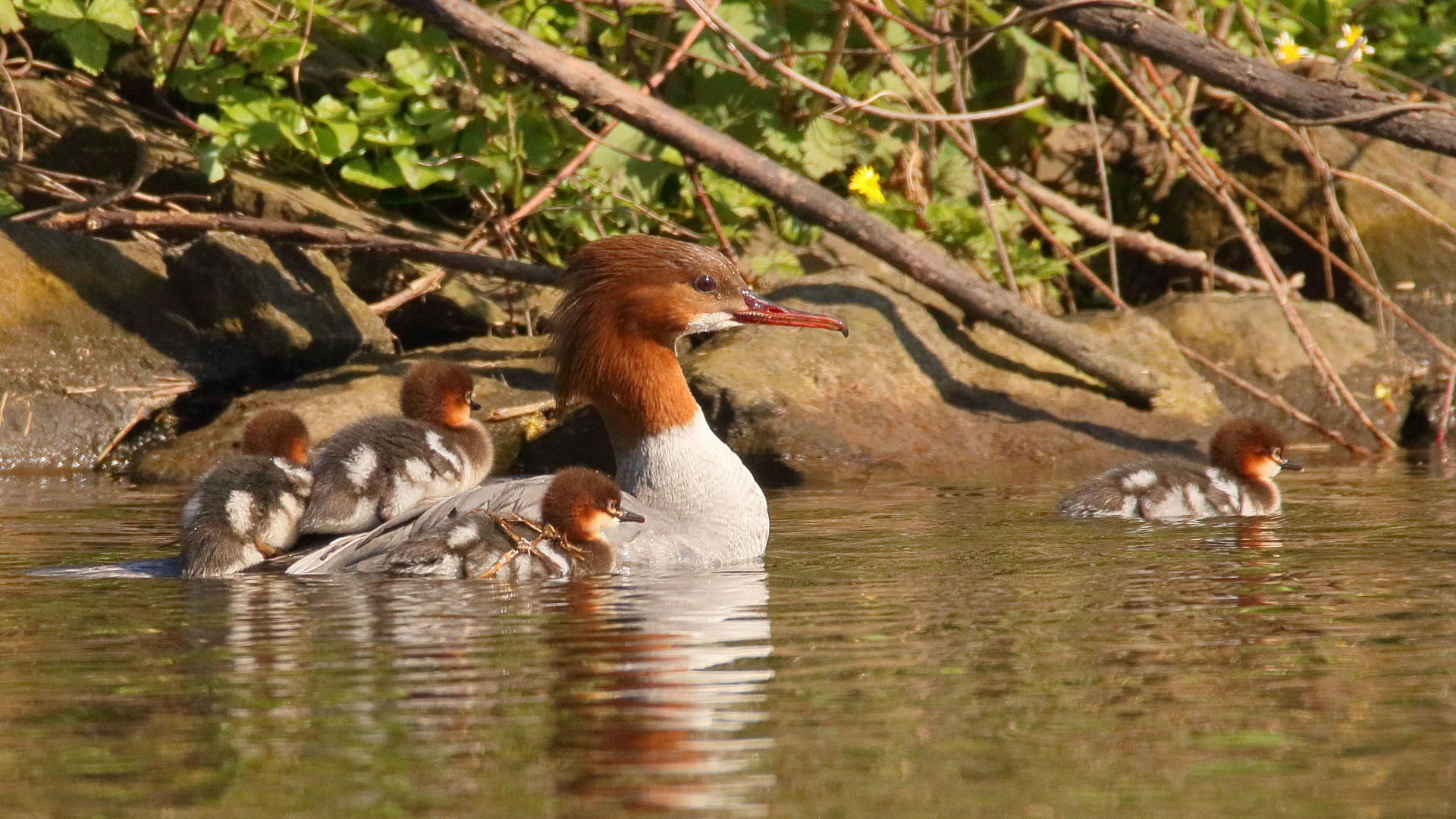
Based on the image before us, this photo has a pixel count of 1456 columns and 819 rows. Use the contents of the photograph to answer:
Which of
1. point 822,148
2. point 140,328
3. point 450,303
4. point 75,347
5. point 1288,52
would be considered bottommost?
point 75,347

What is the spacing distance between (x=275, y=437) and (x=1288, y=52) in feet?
24.9

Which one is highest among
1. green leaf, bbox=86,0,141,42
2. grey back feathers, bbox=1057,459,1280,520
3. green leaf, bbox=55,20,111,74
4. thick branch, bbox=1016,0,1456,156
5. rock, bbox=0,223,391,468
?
green leaf, bbox=86,0,141,42

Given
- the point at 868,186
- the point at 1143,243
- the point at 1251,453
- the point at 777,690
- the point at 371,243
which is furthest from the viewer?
the point at 1143,243

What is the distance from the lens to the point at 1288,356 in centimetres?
1017

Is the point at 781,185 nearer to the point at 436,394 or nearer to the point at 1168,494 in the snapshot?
the point at 1168,494

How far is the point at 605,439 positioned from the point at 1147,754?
6.03 m

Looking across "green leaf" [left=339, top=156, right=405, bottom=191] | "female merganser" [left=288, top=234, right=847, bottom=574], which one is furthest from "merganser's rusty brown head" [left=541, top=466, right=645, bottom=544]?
"green leaf" [left=339, top=156, right=405, bottom=191]

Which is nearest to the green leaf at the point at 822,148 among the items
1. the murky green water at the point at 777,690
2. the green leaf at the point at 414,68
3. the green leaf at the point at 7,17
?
the green leaf at the point at 414,68

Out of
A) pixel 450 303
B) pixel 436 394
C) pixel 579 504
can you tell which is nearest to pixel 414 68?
pixel 450 303

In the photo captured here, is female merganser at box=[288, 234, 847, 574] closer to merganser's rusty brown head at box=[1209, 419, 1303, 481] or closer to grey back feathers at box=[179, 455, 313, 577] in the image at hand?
grey back feathers at box=[179, 455, 313, 577]

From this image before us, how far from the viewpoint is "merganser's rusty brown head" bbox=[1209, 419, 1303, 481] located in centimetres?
741

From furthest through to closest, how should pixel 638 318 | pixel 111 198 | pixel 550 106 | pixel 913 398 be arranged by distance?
pixel 550 106, pixel 111 198, pixel 913 398, pixel 638 318

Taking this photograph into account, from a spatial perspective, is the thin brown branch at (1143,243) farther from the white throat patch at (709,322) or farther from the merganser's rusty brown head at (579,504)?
the merganser's rusty brown head at (579,504)

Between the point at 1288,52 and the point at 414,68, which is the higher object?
the point at 1288,52
